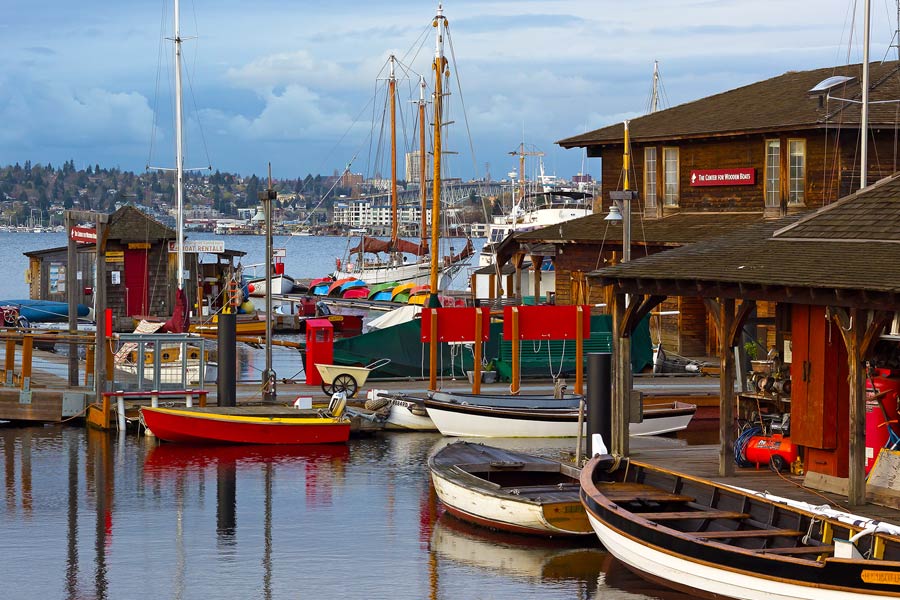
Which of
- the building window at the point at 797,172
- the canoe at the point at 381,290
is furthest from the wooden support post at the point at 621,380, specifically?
the canoe at the point at 381,290

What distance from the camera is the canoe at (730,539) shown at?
1514 cm

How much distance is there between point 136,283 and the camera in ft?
180

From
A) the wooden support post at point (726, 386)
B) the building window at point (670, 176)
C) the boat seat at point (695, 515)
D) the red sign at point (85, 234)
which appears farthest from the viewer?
the building window at point (670, 176)

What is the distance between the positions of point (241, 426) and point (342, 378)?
443 cm

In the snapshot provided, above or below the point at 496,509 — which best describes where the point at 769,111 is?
above

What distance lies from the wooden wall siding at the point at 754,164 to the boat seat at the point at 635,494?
20.7 metres

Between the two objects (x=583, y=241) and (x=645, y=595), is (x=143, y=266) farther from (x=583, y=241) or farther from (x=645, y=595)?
(x=645, y=595)

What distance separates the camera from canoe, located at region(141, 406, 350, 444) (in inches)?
1153

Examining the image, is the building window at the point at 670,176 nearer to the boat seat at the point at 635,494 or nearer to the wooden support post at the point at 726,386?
the wooden support post at the point at 726,386

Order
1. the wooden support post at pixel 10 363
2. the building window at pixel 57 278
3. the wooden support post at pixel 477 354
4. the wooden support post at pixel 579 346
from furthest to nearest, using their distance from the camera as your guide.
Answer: the building window at pixel 57 278 < the wooden support post at pixel 579 346 < the wooden support post at pixel 10 363 < the wooden support post at pixel 477 354

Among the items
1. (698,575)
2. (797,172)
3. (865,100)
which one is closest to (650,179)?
(797,172)

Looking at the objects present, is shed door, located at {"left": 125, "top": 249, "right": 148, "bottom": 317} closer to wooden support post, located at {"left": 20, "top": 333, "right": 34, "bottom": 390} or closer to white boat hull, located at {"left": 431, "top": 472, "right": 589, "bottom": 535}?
wooden support post, located at {"left": 20, "top": 333, "right": 34, "bottom": 390}

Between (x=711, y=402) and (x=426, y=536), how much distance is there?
14131mm

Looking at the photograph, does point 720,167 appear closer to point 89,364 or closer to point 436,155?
point 436,155
